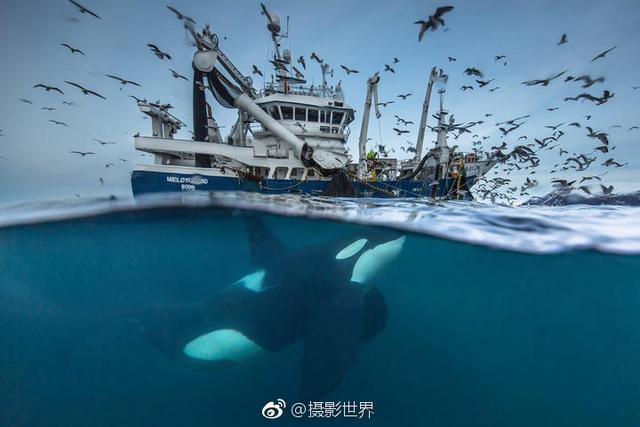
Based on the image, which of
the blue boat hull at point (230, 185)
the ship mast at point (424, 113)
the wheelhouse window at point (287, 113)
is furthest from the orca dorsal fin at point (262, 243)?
the ship mast at point (424, 113)

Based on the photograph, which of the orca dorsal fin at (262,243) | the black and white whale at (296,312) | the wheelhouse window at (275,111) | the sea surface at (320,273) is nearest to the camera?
the black and white whale at (296,312)

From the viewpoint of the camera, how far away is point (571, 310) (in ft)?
37.9

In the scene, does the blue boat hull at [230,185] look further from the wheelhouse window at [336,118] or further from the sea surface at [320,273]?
the sea surface at [320,273]

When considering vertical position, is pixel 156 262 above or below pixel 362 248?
below

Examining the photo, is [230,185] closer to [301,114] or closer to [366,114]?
[301,114]

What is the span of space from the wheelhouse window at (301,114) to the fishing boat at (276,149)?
0.07 metres

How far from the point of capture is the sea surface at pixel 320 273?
6.86 m

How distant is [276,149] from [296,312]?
13625 millimetres

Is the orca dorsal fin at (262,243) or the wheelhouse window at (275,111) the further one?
the wheelhouse window at (275,111)

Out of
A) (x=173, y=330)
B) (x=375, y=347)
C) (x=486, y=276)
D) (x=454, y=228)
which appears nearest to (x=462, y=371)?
(x=486, y=276)

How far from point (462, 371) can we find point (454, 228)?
7061 mm

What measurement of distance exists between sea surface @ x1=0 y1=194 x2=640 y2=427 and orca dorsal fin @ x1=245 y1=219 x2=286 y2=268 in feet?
0.81

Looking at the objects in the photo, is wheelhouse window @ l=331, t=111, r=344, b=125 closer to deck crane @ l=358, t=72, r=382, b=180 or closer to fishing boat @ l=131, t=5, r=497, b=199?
fishing boat @ l=131, t=5, r=497, b=199

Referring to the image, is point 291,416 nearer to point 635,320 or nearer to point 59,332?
point 59,332
